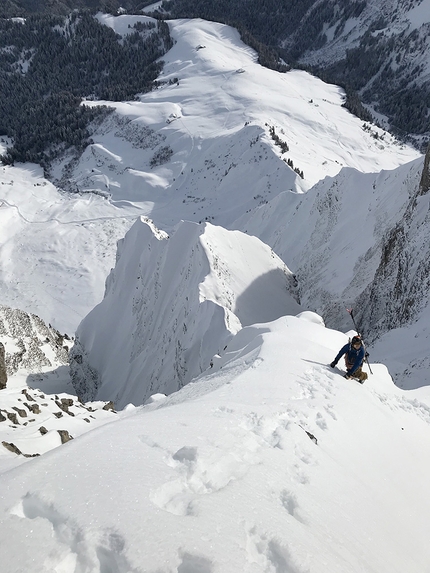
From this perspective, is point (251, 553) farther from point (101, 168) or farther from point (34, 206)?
point (101, 168)

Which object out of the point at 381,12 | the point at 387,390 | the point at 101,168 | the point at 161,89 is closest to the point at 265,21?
the point at 381,12

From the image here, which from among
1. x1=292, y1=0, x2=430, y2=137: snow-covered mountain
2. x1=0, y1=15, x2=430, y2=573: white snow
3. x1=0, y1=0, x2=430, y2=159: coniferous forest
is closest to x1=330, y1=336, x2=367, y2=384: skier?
x1=0, y1=15, x2=430, y2=573: white snow

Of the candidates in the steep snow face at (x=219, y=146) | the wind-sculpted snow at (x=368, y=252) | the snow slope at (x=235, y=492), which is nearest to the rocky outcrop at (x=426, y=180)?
the wind-sculpted snow at (x=368, y=252)

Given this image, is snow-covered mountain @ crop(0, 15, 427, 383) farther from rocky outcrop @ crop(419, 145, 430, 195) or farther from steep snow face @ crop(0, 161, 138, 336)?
rocky outcrop @ crop(419, 145, 430, 195)

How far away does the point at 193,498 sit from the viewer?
3.98m

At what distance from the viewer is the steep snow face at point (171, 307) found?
16.6m

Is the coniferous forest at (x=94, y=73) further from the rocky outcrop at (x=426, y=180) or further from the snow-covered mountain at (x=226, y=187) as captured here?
the rocky outcrop at (x=426, y=180)

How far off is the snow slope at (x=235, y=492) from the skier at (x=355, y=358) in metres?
1.06

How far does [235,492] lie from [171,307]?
1626 cm

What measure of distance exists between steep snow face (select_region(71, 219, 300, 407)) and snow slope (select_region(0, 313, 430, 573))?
8087 millimetres

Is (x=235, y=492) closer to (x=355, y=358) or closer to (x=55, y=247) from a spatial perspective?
(x=355, y=358)

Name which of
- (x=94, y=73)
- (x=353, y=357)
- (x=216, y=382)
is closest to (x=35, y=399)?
(x=216, y=382)

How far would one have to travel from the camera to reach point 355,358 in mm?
9117

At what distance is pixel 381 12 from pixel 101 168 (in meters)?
102
